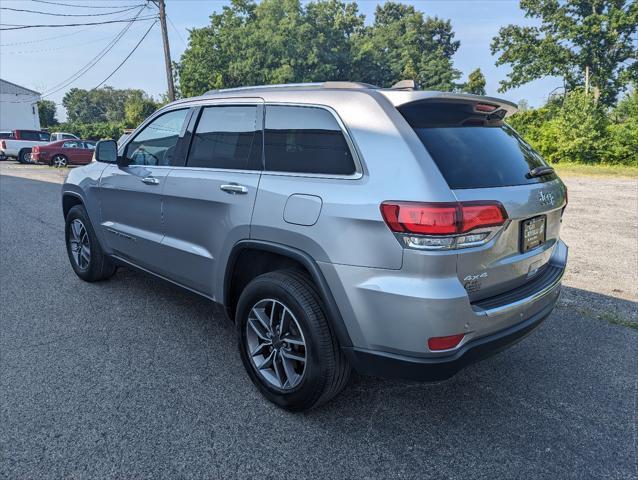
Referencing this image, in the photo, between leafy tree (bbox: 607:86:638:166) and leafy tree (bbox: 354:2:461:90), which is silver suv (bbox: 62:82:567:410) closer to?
leafy tree (bbox: 607:86:638:166)

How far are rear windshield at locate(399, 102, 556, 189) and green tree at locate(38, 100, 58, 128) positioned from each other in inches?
2681

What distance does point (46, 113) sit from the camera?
245ft

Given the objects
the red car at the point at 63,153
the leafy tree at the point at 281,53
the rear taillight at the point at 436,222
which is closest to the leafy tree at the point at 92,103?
the leafy tree at the point at 281,53

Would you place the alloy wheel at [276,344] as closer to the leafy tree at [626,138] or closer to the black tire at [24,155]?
the leafy tree at [626,138]

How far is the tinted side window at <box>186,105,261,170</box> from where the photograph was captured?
298 cm

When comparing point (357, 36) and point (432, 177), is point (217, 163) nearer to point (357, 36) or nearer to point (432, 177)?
point (432, 177)

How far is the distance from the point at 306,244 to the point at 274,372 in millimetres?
895

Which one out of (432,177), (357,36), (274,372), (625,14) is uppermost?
(357,36)

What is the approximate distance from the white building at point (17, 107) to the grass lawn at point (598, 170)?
5287cm

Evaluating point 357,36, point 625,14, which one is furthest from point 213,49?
point 625,14

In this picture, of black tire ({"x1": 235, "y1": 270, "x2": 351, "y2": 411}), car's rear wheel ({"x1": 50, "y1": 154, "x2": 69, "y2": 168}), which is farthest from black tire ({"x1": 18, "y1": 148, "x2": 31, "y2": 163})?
black tire ({"x1": 235, "y1": 270, "x2": 351, "y2": 411})

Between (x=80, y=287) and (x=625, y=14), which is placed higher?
(x=625, y=14)

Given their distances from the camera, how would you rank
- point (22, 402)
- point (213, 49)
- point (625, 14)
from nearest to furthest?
1. point (22, 402)
2. point (625, 14)
3. point (213, 49)

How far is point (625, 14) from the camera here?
3356 centimetres
